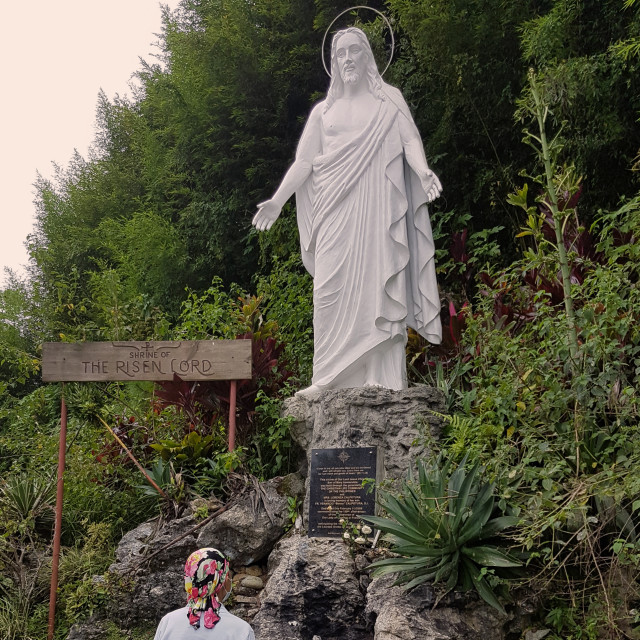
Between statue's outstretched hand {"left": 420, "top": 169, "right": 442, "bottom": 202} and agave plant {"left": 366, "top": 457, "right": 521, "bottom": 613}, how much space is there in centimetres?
227

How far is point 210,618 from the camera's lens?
9.11 ft

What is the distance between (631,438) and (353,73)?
349 centimetres

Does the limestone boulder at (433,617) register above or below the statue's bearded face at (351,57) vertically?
below

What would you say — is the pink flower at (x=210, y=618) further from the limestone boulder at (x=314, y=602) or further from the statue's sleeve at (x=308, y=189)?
the statue's sleeve at (x=308, y=189)

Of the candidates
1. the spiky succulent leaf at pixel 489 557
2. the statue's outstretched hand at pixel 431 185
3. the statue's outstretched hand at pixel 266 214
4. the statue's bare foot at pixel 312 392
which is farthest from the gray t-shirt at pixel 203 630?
the statue's outstretched hand at pixel 266 214

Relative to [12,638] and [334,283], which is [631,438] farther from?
[12,638]

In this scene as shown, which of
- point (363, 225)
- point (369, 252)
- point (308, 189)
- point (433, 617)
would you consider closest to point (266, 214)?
point (308, 189)

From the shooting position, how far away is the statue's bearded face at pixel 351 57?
6488 mm

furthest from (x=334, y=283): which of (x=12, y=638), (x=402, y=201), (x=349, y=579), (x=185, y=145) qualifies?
(x=185, y=145)

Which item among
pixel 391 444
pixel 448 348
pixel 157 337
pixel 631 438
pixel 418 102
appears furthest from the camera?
pixel 418 102

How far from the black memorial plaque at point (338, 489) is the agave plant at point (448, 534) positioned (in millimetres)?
692

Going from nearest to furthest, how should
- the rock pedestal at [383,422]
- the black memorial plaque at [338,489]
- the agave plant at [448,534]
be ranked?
1. the agave plant at [448,534]
2. the black memorial plaque at [338,489]
3. the rock pedestal at [383,422]

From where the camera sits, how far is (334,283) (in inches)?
241

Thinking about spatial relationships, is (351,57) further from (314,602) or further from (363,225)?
(314,602)
